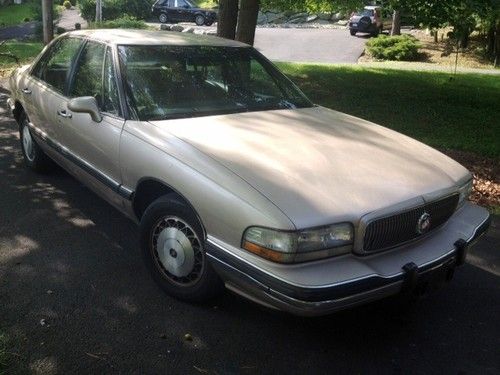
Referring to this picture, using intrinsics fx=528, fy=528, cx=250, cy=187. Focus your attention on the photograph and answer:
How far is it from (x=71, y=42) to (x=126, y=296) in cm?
249

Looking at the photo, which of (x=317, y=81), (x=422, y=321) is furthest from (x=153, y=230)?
(x=317, y=81)

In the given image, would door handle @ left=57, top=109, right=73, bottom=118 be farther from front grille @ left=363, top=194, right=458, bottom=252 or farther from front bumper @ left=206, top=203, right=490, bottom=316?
front grille @ left=363, top=194, right=458, bottom=252

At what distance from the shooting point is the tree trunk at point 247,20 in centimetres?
1023

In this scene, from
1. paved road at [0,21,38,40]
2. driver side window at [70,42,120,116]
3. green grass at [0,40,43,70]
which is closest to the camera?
driver side window at [70,42,120,116]

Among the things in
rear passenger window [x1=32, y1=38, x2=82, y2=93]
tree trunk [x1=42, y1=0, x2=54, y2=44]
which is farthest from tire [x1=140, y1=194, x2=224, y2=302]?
tree trunk [x1=42, y1=0, x2=54, y2=44]

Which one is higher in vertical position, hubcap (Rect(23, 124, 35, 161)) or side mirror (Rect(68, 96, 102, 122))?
side mirror (Rect(68, 96, 102, 122))

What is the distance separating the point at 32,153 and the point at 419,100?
24.3ft

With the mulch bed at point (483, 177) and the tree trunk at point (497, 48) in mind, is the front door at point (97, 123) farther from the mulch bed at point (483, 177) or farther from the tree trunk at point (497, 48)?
the tree trunk at point (497, 48)

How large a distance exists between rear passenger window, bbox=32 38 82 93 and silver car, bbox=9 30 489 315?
0.05 m

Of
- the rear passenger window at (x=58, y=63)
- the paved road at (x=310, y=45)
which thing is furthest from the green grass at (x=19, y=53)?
the rear passenger window at (x=58, y=63)

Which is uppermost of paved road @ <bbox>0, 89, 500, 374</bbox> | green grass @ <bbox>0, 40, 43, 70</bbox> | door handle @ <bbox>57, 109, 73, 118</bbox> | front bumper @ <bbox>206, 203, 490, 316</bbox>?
door handle @ <bbox>57, 109, 73, 118</bbox>

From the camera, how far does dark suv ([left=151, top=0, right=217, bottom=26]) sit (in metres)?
32.8

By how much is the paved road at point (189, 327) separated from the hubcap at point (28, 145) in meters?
1.56

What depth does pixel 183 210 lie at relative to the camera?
3.06m
